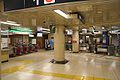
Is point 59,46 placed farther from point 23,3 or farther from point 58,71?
point 23,3

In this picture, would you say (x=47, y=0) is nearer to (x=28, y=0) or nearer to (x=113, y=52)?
(x=28, y=0)

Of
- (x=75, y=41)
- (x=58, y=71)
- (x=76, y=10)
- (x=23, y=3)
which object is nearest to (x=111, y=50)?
(x=75, y=41)

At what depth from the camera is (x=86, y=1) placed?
9.81 feet

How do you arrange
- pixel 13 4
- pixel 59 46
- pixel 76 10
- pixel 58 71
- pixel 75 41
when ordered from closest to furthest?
pixel 13 4 → pixel 76 10 → pixel 58 71 → pixel 59 46 → pixel 75 41

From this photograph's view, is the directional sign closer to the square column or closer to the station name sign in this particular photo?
the station name sign

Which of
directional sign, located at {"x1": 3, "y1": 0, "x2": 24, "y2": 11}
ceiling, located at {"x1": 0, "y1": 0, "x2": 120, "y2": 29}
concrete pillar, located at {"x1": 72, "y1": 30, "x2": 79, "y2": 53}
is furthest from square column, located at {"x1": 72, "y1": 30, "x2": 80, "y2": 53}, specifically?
directional sign, located at {"x1": 3, "y1": 0, "x2": 24, "y2": 11}

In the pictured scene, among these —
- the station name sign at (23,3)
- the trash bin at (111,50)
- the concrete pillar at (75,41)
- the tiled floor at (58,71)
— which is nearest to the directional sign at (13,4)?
the station name sign at (23,3)

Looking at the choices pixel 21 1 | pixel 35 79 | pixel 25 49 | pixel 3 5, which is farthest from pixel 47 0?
pixel 25 49

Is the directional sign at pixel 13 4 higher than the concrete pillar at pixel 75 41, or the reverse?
the directional sign at pixel 13 4

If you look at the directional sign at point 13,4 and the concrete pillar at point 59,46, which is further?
the concrete pillar at point 59,46

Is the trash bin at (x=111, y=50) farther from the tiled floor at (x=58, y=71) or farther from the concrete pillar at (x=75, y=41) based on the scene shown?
the tiled floor at (x=58, y=71)

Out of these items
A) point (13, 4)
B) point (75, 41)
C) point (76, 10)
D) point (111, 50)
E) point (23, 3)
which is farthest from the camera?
point (75, 41)

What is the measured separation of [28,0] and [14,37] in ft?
45.5

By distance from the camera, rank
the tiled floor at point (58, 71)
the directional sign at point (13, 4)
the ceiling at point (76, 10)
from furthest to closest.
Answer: the tiled floor at point (58, 71) < the directional sign at point (13, 4) < the ceiling at point (76, 10)
